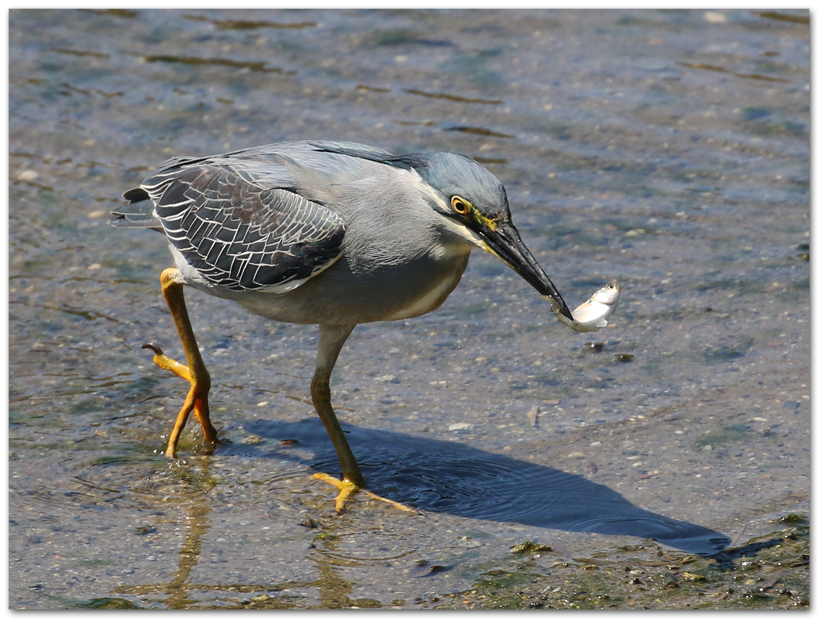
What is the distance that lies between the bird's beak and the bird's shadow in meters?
1.26

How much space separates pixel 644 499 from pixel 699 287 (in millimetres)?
2480

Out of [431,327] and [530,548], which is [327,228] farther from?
[431,327]

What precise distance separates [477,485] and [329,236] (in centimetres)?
160

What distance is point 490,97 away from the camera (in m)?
9.94

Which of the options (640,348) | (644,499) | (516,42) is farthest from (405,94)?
(644,499)

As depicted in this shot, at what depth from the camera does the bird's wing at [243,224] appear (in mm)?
4941

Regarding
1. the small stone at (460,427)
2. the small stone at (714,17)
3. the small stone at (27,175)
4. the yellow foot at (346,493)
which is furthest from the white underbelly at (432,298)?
the small stone at (714,17)

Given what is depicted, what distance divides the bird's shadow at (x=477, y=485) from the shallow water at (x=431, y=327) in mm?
16

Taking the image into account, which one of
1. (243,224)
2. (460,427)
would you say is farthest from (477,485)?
(243,224)

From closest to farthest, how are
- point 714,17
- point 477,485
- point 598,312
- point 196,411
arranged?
point 598,312, point 477,485, point 196,411, point 714,17

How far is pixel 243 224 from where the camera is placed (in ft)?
17.4

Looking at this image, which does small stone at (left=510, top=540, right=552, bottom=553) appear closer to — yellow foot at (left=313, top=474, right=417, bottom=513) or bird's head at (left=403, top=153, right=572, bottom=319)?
yellow foot at (left=313, top=474, right=417, bottom=513)

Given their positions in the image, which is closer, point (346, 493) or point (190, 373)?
point (346, 493)

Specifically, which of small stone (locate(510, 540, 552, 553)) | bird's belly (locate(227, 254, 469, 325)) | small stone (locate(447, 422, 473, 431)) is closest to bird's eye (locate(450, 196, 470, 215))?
bird's belly (locate(227, 254, 469, 325))
